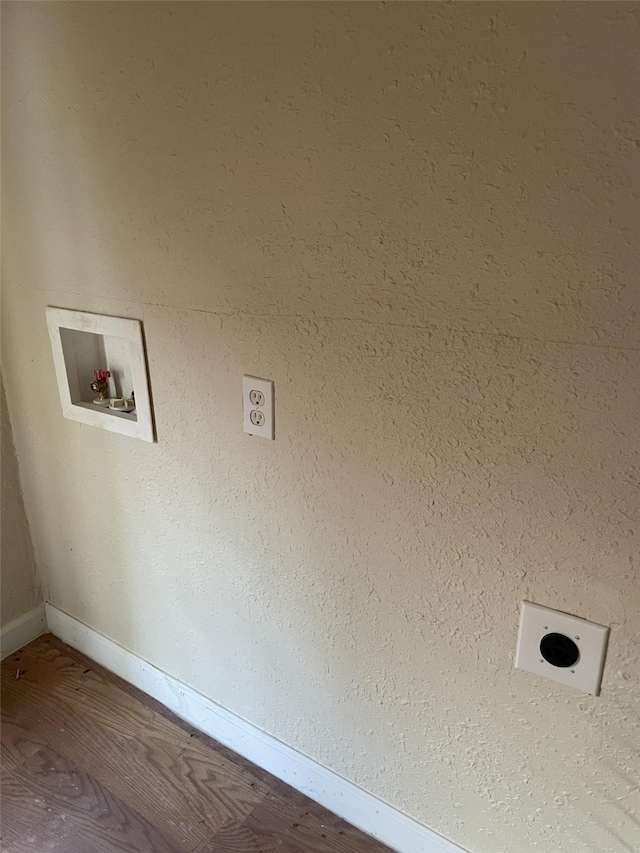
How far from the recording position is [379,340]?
39.6 inches

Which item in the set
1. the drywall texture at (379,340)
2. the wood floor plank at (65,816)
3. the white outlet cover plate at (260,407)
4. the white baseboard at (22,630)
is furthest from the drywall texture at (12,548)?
the white outlet cover plate at (260,407)

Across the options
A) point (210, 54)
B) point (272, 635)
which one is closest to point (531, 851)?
point (272, 635)

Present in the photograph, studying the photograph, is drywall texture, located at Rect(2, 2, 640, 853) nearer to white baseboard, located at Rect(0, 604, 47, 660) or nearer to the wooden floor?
the wooden floor

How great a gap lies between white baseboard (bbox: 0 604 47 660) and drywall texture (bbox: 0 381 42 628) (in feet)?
0.06

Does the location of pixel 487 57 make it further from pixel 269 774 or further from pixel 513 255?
pixel 269 774

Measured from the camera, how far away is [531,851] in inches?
44.8

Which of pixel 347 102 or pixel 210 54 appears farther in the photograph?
pixel 210 54

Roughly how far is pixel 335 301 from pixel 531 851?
3.47 ft

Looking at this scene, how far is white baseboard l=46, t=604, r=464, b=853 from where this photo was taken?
4.31ft

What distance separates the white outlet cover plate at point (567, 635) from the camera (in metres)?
0.94

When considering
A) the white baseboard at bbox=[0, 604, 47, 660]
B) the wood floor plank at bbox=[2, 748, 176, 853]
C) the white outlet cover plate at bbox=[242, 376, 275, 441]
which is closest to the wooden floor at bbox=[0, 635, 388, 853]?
the wood floor plank at bbox=[2, 748, 176, 853]

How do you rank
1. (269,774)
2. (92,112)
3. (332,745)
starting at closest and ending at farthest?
(92,112) → (332,745) → (269,774)

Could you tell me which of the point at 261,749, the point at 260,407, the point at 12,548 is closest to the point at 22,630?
the point at 12,548

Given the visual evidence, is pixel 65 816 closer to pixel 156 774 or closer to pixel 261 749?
pixel 156 774
